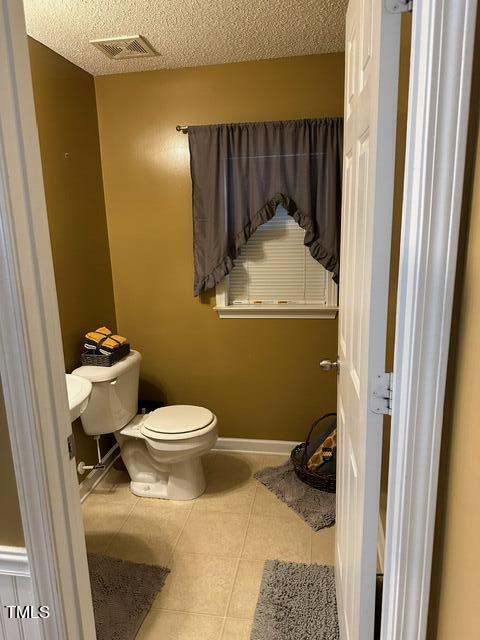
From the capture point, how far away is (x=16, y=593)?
46.6 inches

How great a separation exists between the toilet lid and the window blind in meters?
0.77

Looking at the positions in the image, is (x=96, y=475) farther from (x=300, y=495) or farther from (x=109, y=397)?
(x=300, y=495)

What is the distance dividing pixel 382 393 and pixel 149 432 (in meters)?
1.72

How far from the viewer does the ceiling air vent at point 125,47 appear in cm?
220

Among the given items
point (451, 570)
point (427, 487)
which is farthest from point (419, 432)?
point (451, 570)

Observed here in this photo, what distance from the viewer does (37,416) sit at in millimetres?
A: 1034

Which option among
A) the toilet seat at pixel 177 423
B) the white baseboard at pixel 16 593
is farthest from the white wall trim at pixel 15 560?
the toilet seat at pixel 177 423

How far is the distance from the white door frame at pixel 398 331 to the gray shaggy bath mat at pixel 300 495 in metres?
1.34

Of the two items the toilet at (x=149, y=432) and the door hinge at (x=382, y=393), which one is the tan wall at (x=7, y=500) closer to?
the door hinge at (x=382, y=393)

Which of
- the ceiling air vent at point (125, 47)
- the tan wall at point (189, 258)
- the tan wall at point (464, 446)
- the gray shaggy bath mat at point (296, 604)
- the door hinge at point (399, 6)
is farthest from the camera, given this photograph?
the tan wall at point (189, 258)

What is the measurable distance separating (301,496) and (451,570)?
1.81 metres

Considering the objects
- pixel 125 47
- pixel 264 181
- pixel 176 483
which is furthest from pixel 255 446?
pixel 125 47

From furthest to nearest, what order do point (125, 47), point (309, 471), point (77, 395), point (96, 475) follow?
point (96, 475)
point (309, 471)
point (125, 47)
point (77, 395)

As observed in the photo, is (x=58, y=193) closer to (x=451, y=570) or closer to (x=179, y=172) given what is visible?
(x=179, y=172)
